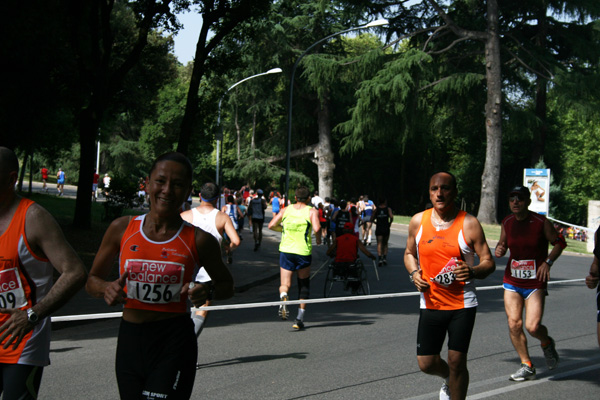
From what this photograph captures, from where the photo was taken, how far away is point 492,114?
121 feet

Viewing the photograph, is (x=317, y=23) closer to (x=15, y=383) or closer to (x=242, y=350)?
(x=242, y=350)

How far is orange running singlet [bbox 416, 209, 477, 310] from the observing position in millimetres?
5477

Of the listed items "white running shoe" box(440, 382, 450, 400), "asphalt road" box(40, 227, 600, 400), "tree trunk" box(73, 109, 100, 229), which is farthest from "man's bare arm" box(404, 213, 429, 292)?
"tree trunk" box(73, 109, 100, 229)

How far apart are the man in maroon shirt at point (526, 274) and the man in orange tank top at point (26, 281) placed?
4833 mm

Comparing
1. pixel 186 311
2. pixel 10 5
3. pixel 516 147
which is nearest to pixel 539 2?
pixel 516 147

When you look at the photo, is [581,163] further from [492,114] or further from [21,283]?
[21,283]

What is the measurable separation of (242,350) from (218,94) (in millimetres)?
13591

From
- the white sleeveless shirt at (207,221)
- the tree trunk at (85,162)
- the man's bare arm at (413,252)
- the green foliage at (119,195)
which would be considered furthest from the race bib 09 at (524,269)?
the green foliage at (119,195)

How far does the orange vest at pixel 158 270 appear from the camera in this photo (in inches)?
146

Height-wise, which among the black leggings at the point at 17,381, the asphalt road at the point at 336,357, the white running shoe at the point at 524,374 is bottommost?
the asphalt road at the point at 336,357

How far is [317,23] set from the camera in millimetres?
46844

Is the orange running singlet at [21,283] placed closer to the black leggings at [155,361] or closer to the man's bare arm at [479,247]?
the black leggings at [155,361]

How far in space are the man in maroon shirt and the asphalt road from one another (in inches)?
15.0

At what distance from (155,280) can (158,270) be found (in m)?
0.05
